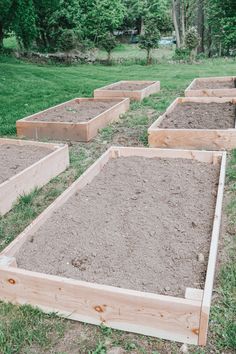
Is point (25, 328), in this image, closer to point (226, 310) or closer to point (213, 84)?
point (226, 310)

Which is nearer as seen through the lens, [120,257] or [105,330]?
[105,330]

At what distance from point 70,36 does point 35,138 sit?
1366cm

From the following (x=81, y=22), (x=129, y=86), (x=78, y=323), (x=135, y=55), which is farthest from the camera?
(x=135, y=55)

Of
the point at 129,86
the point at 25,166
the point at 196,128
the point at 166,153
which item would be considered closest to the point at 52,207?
the point at 25,166

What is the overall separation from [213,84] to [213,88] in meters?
0.77

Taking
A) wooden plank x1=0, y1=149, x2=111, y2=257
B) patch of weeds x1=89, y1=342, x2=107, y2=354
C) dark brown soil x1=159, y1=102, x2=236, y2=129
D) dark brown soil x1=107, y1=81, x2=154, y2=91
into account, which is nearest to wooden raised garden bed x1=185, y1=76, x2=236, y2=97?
dark brown soil x1=159, y1=102, x2=236, y2=129

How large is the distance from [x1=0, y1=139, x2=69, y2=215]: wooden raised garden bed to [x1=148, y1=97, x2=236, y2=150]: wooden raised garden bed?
5.00 feet

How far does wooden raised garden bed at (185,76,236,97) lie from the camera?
28.2ft

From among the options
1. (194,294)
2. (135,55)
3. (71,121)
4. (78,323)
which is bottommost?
(78,323)

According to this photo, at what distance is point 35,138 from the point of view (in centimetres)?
660

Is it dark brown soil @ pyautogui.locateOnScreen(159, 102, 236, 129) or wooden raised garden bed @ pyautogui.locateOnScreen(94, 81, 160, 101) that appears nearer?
dark brown soil @ pyautogui.locateOnScreen(159, 102, 236, 129)

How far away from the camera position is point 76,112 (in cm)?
746

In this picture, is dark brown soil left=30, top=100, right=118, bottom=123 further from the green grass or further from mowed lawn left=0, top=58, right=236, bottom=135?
the green grass

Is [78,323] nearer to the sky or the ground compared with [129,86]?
nearer to the ground
